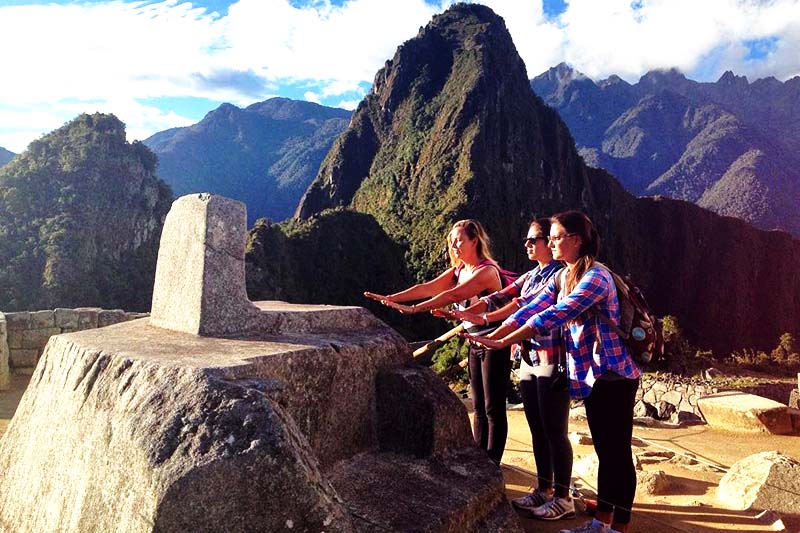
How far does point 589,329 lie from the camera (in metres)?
2.70

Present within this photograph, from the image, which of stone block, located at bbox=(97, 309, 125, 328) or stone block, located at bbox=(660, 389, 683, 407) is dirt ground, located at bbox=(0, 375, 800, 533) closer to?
stone block, located at bbox=(97, 309, 125, 328)

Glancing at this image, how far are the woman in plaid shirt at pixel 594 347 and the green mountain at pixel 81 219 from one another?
1419 inches

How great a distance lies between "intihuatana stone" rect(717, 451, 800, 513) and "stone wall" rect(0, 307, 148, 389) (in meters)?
6.71

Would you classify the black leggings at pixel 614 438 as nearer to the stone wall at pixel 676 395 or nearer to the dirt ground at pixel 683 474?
the dirt ground at pixel 683 474

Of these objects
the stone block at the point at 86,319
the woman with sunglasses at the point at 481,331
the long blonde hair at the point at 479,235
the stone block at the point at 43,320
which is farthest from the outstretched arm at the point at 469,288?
the stone block at the point at 43,320

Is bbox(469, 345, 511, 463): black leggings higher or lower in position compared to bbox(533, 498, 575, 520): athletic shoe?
higher

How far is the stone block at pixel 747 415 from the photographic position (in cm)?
648

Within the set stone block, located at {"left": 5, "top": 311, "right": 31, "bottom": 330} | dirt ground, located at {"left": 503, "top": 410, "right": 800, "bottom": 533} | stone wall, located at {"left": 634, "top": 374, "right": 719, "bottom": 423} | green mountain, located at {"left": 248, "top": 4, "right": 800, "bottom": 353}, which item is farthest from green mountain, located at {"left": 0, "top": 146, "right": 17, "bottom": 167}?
dirt ground, located at {"left": 503, "top": 410, "right": 800, "bottom": 533}

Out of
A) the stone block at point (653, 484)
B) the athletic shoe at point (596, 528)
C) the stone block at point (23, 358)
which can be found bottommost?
the stone block at point (653, 484)

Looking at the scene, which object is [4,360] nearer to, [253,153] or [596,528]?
[596,528]

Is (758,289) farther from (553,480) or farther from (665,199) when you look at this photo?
(553,480)

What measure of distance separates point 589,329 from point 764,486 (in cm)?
222

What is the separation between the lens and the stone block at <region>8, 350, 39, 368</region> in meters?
7.83

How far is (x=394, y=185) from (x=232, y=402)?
6624cm
